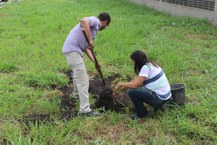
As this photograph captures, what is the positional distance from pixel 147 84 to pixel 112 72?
1952mm

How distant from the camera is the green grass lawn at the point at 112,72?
362 centimetres

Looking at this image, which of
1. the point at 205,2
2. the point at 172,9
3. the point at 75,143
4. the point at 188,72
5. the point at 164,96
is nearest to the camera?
the point at 75,143

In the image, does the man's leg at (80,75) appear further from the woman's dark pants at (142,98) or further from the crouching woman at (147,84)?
the woman's dark pants at (142,98)

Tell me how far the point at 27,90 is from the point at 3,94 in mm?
373

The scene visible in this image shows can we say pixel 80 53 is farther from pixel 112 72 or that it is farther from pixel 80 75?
pixel 112 72

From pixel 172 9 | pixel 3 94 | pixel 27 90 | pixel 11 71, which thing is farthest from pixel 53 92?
pixel 172 9

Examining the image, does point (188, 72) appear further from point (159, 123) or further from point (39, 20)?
point (39, 20)

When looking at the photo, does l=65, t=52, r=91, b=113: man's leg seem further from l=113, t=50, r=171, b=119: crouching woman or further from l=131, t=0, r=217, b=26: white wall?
l=131, t=0, r=217, b=26: white wall

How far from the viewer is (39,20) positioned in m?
10.6

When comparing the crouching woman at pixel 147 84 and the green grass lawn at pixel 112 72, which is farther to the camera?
the crouching woman at pixel 147 84

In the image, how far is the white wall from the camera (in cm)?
943

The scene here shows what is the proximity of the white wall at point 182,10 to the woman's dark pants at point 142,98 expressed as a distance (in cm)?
613

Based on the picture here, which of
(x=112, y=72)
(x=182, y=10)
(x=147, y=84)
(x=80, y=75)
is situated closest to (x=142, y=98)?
(x=147, y=84)

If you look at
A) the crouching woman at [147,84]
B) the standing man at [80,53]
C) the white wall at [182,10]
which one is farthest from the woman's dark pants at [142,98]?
the white wall at [182,10]
